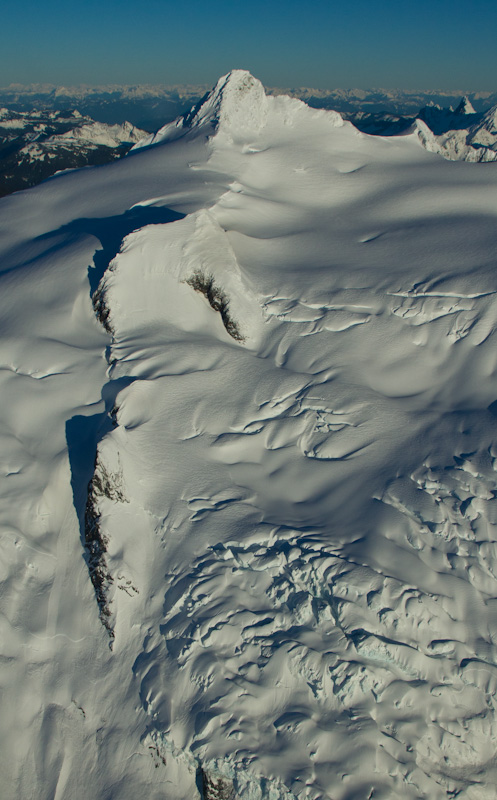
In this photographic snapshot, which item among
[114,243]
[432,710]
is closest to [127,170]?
[114,243]

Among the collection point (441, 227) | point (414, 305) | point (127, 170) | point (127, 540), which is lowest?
point (127, 540)

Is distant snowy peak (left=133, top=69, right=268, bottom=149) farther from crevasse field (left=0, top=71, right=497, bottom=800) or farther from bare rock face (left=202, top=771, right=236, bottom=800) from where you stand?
bare rock face (left=202, top=771, right=236, bottom=800)

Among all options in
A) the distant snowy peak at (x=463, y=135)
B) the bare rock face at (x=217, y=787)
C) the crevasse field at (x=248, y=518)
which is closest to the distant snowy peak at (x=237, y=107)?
the crevasse field at (x=248, y=518)

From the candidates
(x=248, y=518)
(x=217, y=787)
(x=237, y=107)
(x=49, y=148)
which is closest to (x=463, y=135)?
(x=237, y=107)

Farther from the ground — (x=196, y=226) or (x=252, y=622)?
(x=196, y=226)

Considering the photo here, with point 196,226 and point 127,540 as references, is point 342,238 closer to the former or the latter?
point 196,226

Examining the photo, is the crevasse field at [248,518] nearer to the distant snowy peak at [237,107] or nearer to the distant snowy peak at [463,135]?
the distant snowy peak at [237,107]

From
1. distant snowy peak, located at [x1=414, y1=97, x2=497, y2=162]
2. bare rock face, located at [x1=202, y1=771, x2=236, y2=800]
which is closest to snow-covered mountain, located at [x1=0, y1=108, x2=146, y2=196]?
distant snowy peak, located at [x1=414, y1=97, x2=497, y2=162]
